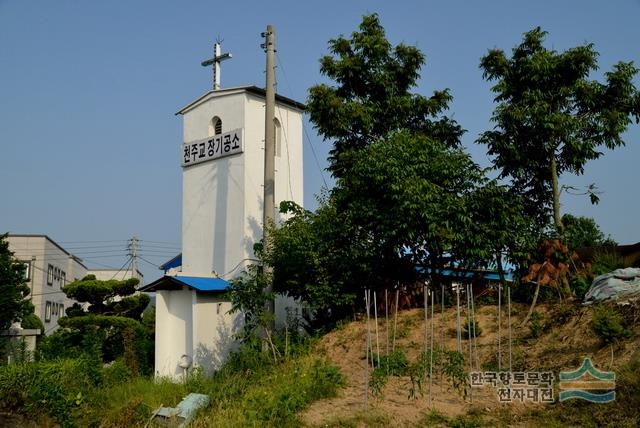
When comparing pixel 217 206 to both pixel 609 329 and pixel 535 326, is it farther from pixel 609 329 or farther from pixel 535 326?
pixel 609 329

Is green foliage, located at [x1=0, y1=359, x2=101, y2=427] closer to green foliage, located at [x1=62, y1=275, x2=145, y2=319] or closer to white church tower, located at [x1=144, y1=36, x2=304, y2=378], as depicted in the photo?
white church tower, located at [x1=144, y1=36, x2=304, y2=378]

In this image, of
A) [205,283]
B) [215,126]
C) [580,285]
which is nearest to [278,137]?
[215,126]

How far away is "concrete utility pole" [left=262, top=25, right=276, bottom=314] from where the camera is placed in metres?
13.7

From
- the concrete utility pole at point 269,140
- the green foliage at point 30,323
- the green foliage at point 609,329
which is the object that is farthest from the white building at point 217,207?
the green foliage at point 30,323

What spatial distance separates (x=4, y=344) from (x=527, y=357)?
1515 centimetres

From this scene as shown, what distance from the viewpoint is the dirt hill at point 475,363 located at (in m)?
7.77

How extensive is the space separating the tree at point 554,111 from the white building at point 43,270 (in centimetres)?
2667

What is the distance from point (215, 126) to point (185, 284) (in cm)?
569

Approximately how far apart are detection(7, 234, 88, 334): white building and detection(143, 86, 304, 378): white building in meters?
18.1

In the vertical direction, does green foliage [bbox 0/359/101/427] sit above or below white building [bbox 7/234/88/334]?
below

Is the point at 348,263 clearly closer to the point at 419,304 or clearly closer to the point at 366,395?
the point at 419,304

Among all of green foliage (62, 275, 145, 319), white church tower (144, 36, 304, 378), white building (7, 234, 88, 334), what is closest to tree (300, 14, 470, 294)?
white church tower (144, 36, 304, 378)

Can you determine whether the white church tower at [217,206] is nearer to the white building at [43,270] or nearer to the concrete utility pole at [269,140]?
the concrete utility pole at [269,140]

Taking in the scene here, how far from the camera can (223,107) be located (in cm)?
1797
